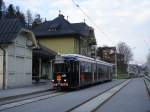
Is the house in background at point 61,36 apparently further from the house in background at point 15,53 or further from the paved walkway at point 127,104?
the paved walkway at point 127,104

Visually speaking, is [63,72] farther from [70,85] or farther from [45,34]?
[45,34]

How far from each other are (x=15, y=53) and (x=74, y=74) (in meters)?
5.81

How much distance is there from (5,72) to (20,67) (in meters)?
3.60

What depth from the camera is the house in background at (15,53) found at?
110ft

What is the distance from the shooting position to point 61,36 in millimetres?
63344

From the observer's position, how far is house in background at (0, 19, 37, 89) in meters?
33.4

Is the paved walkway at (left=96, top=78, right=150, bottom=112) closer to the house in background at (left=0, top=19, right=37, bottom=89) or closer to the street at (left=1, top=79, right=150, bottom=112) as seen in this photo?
the street at (left=1, top=79, right=150, bottom=112)

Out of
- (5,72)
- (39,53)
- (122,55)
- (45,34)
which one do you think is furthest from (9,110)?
(122,55)

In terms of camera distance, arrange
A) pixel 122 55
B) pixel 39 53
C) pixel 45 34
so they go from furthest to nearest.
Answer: pixel 122 55, pixel 45 34, pixel 39 53

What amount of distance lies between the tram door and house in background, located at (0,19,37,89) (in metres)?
5.16

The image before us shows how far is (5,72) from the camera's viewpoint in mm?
33062

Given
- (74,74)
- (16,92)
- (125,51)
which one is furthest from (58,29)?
(125,51)

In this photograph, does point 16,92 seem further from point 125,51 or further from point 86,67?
point 125,51

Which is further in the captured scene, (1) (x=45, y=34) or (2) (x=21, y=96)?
(1) (x=45, y=34)
